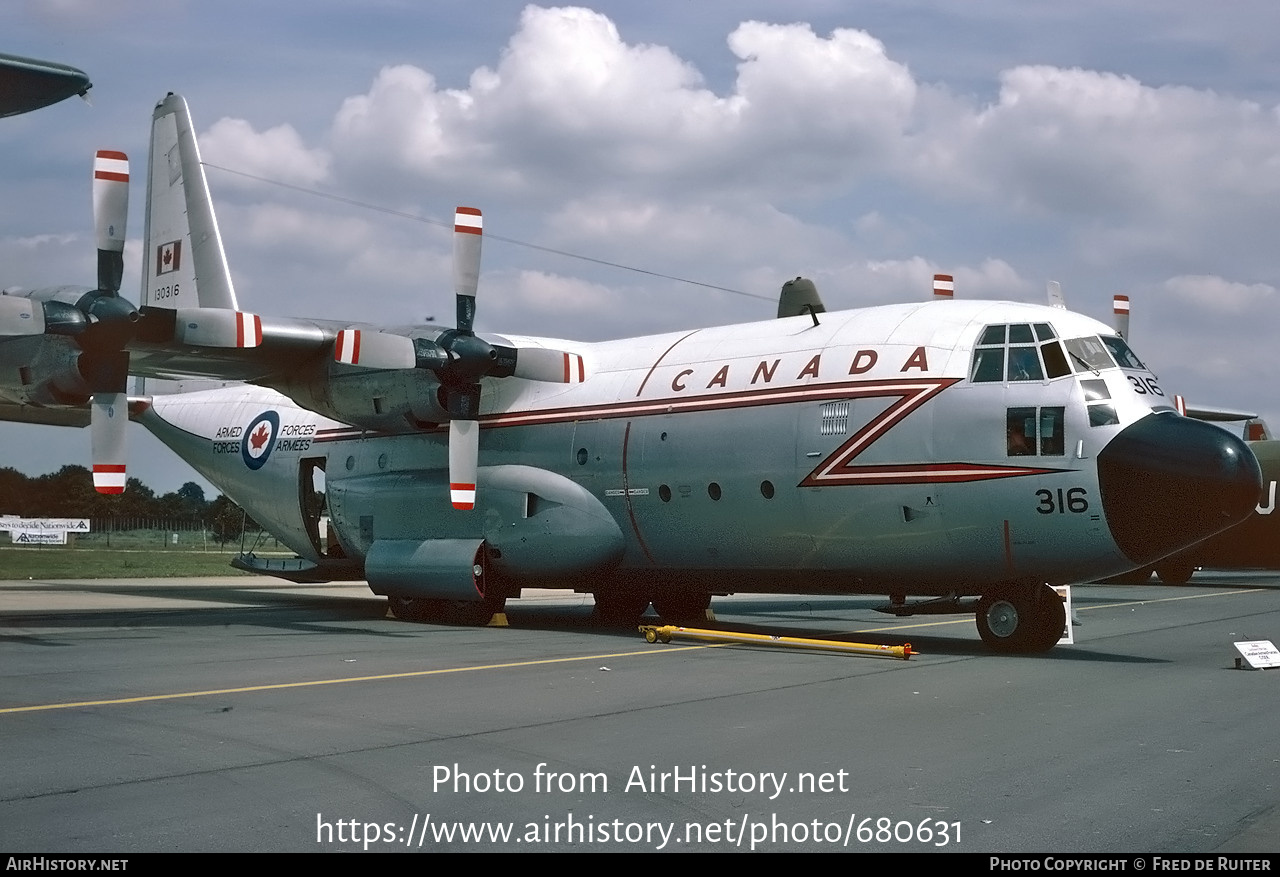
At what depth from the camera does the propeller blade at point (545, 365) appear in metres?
18.6

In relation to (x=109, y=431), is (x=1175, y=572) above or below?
below

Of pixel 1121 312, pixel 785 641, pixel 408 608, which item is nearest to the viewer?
pixel 785 641

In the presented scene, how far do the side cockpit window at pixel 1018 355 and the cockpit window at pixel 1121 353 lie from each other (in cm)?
71

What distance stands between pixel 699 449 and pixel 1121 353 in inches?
217

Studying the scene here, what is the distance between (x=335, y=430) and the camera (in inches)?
858

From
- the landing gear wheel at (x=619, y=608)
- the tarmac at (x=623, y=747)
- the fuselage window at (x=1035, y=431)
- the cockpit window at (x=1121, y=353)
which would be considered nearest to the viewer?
the tarmac at (x=623, y=747)

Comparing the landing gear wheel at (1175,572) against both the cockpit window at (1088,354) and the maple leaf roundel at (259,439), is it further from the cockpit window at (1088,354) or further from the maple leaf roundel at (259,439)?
the maple leaf roundel at (259,439)

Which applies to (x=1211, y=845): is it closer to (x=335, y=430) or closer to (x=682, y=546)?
(x=682, y=546)

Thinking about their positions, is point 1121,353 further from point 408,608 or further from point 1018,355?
point 408,608

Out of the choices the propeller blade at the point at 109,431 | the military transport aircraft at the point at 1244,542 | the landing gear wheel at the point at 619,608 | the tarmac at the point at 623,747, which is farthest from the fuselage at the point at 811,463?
the military transport aircraft at the point at 1244,542

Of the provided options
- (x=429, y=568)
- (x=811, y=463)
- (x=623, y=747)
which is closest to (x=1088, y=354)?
(x=811, y=463)

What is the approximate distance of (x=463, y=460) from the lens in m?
18.6

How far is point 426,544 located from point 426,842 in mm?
14114

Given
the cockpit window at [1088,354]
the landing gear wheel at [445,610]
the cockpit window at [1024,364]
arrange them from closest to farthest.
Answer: the cockpit window at [1088,354]
the cockpit window at [1024,364]
the landing gear wheel at [445,610]
